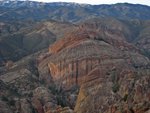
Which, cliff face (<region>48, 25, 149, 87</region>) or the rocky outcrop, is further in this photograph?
the rocky outcrop

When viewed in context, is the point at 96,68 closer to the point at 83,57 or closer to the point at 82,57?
the point at 83,57

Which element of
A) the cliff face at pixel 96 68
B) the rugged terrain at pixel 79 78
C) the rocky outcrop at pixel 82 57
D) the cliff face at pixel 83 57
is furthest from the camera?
the rocky outcrop at pixel 82 57

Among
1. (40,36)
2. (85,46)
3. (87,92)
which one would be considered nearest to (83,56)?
(85,46)

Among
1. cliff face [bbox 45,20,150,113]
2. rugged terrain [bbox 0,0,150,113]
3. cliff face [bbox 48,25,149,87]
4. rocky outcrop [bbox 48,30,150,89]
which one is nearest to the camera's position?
rugged terrain [bbox 0,0,150,113]

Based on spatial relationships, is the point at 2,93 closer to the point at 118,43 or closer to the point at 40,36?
the point at 118,43

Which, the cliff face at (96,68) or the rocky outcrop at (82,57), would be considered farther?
the rocky outcrop at (82,57)

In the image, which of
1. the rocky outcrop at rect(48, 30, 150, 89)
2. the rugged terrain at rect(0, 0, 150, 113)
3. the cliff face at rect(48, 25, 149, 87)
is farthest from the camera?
the rocky outcrop at rect(48, 30, 150, 89)

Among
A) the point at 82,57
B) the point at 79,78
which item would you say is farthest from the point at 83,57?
the point at 79,78

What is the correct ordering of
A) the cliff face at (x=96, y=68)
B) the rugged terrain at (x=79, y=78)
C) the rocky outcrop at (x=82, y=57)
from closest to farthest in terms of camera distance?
the rugged terrain at (x=79, y=78) → the cliff face at (x=96, y=68) → the rocky outcrop at (x=82, y=57)

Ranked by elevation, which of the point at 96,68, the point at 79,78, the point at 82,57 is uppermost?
the point at 96,68

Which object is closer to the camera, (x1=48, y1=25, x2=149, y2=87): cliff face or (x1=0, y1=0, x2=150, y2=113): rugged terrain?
(x1=0, y1=0, x2=150, y2=113): rugged terrain

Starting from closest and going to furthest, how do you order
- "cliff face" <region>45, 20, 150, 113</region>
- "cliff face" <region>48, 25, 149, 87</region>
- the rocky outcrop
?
"cliff face" <region>45, 20, 150, 113</region>
"cliff face" <region>48, 25, 149, 87</region>
the rocky outcrop
